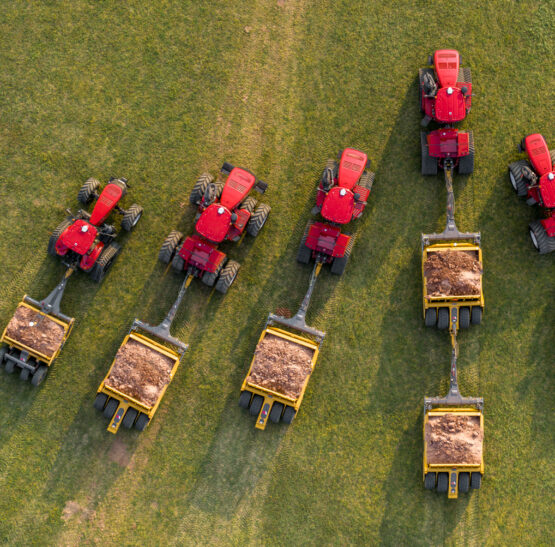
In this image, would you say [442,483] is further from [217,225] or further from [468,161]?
[217,225]

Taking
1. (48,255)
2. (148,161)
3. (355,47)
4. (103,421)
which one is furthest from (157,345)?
(355,47)

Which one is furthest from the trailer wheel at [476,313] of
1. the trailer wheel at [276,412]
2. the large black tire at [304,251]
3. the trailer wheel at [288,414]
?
the trailer wheel at [276,412]

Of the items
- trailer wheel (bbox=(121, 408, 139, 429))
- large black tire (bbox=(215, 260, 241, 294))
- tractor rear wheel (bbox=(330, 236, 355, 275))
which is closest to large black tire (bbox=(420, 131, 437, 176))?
tractor rear wheel (bbox=(330, 236, 355, 275))

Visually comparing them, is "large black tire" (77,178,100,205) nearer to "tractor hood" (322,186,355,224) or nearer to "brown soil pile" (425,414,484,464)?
"tractor hood" (322,186,355,224)

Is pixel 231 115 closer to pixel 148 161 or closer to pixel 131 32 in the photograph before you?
pixel 148 161

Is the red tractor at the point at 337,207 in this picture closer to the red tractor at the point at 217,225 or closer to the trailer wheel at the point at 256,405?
the red tractor at the point at 217,225

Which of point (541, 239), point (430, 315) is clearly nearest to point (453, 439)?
point (430, 315)
